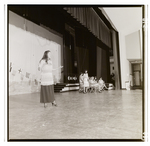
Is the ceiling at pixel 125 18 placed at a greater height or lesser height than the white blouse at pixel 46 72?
greater

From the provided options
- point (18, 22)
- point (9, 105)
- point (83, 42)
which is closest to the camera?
point (9, 105)

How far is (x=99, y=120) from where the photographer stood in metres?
1.85

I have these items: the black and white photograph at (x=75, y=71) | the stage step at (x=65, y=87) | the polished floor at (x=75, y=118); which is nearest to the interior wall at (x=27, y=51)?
the black and white photograph at (x=75, y=71)

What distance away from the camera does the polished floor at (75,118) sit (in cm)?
158

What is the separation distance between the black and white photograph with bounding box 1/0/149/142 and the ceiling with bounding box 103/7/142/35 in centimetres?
1

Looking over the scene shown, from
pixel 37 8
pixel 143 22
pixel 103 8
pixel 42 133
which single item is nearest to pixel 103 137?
pixel 42 133

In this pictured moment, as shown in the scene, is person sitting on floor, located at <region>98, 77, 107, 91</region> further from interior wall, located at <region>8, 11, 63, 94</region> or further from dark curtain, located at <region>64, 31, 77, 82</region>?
interior wall, located at <region>8, 11, 63, 94</region>

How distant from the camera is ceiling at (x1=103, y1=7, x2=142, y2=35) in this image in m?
1.95

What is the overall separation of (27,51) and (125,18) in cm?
148

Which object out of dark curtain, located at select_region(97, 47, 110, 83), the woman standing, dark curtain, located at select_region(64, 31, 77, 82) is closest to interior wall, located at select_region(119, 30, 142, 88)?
dark curtain, located at select_region(97, 47, 110, 83)

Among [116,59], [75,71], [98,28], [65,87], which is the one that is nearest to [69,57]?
[75,71]

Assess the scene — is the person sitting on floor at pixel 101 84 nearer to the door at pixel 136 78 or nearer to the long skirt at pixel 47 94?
the door at pixel 136 78
